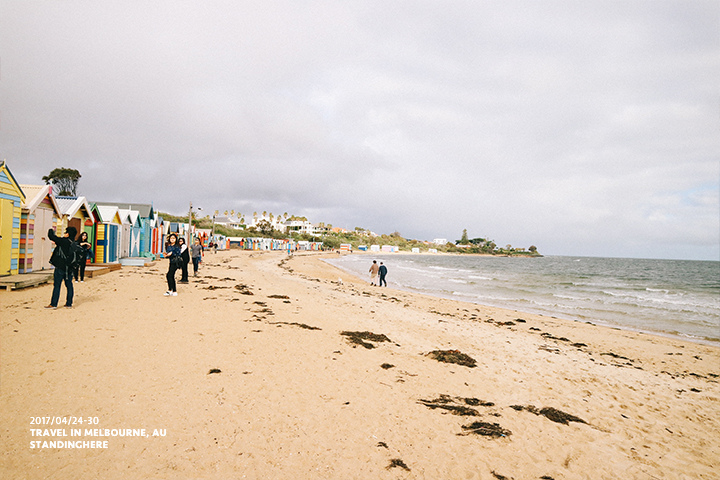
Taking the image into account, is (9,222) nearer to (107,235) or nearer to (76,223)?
(76,223)

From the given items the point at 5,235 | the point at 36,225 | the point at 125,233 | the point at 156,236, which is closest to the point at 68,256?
the point at 5,235

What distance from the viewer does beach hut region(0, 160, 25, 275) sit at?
12.5m

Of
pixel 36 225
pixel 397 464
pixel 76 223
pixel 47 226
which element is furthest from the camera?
pixel 76 223

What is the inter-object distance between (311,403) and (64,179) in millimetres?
84803

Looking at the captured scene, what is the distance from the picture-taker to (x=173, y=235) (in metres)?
11.8

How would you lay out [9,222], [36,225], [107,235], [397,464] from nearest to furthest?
[397,464]
[9,222]
[36,225]
[107,235]

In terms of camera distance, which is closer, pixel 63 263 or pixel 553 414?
pixel 553 414

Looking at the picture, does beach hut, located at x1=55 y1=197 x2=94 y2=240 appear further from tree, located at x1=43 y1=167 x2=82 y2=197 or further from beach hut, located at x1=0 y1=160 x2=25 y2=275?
tree, located at x1=43 y1=167 x2=82 y2=197

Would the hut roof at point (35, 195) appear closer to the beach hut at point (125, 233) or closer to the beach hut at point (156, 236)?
the beach hut at point (125, 233)

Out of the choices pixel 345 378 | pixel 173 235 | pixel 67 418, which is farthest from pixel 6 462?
pixel 173 235

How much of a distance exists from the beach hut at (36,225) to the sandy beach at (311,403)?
16.5 ft

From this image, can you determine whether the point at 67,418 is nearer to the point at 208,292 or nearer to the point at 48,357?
the point at 48,357

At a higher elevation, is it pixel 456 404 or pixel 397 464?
pixel 397 464

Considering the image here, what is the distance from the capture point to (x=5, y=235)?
12.6m
